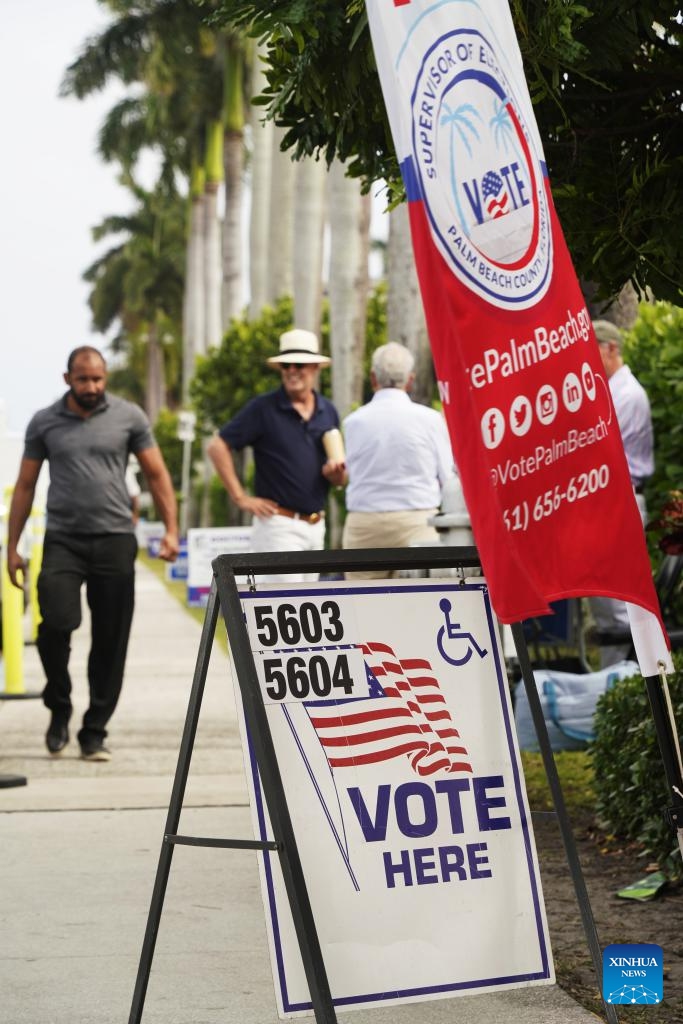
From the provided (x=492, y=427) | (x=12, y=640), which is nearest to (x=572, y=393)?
(x=492, y=427)

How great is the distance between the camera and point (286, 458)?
30.5 ft

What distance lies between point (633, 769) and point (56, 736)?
389 cm

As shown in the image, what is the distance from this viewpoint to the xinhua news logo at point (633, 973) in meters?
3.49

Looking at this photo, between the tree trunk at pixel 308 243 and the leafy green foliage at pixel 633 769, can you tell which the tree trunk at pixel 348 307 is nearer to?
the tree trunk at pixel 308 243

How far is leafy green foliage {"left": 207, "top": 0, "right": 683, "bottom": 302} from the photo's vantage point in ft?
13.0

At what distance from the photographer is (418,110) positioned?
3.18 meters

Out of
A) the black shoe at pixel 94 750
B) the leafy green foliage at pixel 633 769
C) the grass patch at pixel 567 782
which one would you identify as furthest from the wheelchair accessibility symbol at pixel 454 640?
the black shoe at pixel 94 750

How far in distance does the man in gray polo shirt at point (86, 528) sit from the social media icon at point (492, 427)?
5141 mm

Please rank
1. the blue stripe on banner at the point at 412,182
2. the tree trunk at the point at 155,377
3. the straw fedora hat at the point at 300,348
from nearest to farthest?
1. the blue stripe on banner at the point at 412,182
2. the straw fedora hat at the point at 300,348
3. the tree trunk at the point at 155,377

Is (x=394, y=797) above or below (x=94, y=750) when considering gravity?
below

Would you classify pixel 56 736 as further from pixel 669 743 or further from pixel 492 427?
pixel 492 427

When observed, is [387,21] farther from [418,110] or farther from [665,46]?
[665,46]

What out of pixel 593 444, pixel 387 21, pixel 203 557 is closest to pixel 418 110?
pixel 387 21

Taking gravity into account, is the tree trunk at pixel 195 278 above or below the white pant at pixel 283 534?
above
